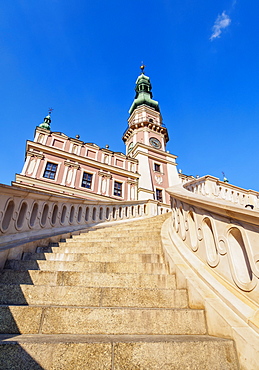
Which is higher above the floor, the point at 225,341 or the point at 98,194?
the point at 98,194

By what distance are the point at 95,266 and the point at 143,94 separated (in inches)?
1345

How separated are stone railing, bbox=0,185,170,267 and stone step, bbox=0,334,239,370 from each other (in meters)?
1.92

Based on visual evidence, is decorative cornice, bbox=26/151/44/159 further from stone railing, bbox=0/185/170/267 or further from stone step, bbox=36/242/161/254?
stone step, bbox=36/242/161/254

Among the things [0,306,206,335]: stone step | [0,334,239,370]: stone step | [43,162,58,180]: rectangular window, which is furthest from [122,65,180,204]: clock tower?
[0,334,239,370]: stone step

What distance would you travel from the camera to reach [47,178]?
49.2 feet

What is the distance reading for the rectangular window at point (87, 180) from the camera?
16.5 metres

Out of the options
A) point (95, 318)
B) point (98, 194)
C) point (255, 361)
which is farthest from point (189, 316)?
point (98, 194)

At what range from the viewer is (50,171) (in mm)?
15453

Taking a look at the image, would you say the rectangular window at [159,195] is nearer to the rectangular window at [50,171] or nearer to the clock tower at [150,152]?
the clock tower at [150,152]

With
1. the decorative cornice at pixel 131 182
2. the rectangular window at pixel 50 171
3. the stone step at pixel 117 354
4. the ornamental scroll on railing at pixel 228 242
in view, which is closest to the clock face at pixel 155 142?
the decorative cornice at pixel 131 182

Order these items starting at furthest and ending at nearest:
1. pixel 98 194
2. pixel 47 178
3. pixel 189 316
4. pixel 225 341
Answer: pixel 98 194 < pixel 47 178 < pixel 189 316 < pixel 225 341

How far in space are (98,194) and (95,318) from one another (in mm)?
14745

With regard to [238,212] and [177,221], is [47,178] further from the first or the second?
[238,212]

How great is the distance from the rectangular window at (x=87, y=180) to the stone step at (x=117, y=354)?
15.4 m
